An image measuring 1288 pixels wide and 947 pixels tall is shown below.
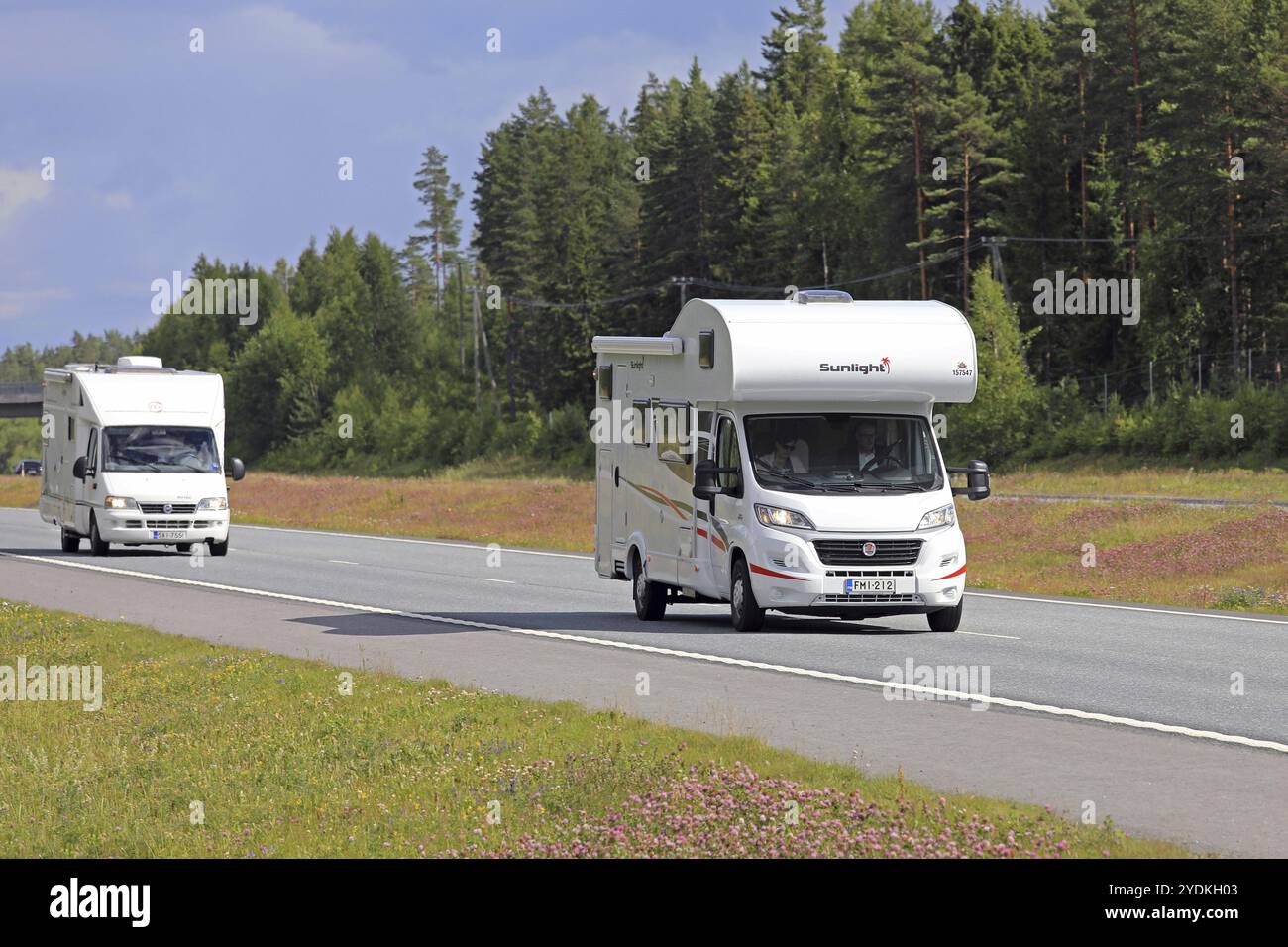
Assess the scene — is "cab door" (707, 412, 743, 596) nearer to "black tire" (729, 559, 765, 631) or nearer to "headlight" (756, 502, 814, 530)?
"black tire" (729, 559, 765, 631)

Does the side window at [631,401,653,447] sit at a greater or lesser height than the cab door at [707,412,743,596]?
greater

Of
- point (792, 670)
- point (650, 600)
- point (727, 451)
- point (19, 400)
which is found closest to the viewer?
point (792, 670)

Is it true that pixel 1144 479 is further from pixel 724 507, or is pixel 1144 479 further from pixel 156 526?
pixel 724 507

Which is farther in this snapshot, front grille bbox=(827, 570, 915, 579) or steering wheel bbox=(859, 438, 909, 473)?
steering wheel bbox=(859, 438, 909, 473)

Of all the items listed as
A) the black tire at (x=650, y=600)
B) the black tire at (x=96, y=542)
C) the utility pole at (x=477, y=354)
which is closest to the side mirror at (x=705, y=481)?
the black tire at (x=650, y=600)

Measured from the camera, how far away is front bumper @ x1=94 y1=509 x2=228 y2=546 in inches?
1359

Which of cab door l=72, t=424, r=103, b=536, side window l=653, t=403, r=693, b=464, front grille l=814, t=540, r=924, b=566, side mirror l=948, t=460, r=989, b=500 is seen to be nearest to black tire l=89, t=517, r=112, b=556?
cab door l=72, t=424, r=103, b=536

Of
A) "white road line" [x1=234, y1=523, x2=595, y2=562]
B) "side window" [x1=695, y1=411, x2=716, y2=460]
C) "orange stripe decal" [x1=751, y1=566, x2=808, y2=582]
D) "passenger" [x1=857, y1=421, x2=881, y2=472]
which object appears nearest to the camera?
"orange stripe decal" [x1=751, y1=566, x2=808, y2=582]

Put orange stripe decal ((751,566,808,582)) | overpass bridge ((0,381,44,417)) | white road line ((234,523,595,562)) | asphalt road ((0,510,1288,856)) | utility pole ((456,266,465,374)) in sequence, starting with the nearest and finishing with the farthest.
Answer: asphalt road ((0,510,1288,856)) → orange stripe decal ((751,566,808,582)) → white road line ((234,523,595,562)) → overpass bridge ((0,381,44,417)) → utility pole ((456,266,465,374))

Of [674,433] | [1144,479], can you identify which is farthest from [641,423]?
[1144,479]

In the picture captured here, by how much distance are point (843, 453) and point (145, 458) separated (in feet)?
64.6

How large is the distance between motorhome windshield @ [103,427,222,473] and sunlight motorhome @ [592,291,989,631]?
17.4 m

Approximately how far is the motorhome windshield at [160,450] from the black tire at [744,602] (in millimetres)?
18703

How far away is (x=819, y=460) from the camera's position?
19453mm
